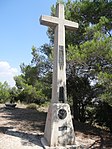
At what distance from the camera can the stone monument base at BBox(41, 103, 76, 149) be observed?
5.88 m

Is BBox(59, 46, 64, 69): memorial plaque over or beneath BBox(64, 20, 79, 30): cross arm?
beneath

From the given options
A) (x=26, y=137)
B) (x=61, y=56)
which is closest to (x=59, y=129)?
(x=26, y=137)

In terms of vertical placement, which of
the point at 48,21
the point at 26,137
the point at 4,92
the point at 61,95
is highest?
the point at 48,21

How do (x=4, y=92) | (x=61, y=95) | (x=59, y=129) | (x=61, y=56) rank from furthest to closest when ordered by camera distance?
(x=4, y=92) → (x=61, y=56) → (x=61, y=95) → (x=59, y=129)

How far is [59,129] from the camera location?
6.01 metres

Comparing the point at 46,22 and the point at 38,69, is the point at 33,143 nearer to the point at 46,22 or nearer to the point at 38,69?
the point at 46,22

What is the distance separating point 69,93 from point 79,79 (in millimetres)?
1029

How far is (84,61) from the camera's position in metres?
7.35

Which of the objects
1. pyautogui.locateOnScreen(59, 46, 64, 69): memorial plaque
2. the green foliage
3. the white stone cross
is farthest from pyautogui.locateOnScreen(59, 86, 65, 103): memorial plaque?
the green foliage

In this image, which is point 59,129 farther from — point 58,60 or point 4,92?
point 4,92

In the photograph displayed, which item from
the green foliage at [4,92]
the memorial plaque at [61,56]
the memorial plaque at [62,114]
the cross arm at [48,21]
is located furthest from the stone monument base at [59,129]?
the green foliage at [4,92]

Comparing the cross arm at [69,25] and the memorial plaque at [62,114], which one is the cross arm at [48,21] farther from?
the memorial plaque at [62,114]

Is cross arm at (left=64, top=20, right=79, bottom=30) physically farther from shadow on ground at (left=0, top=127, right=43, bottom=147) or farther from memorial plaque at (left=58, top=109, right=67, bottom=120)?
shadow on ground at (left=0, top=127, right=43, bottom=147)

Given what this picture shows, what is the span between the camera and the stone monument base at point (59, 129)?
19.3ft
